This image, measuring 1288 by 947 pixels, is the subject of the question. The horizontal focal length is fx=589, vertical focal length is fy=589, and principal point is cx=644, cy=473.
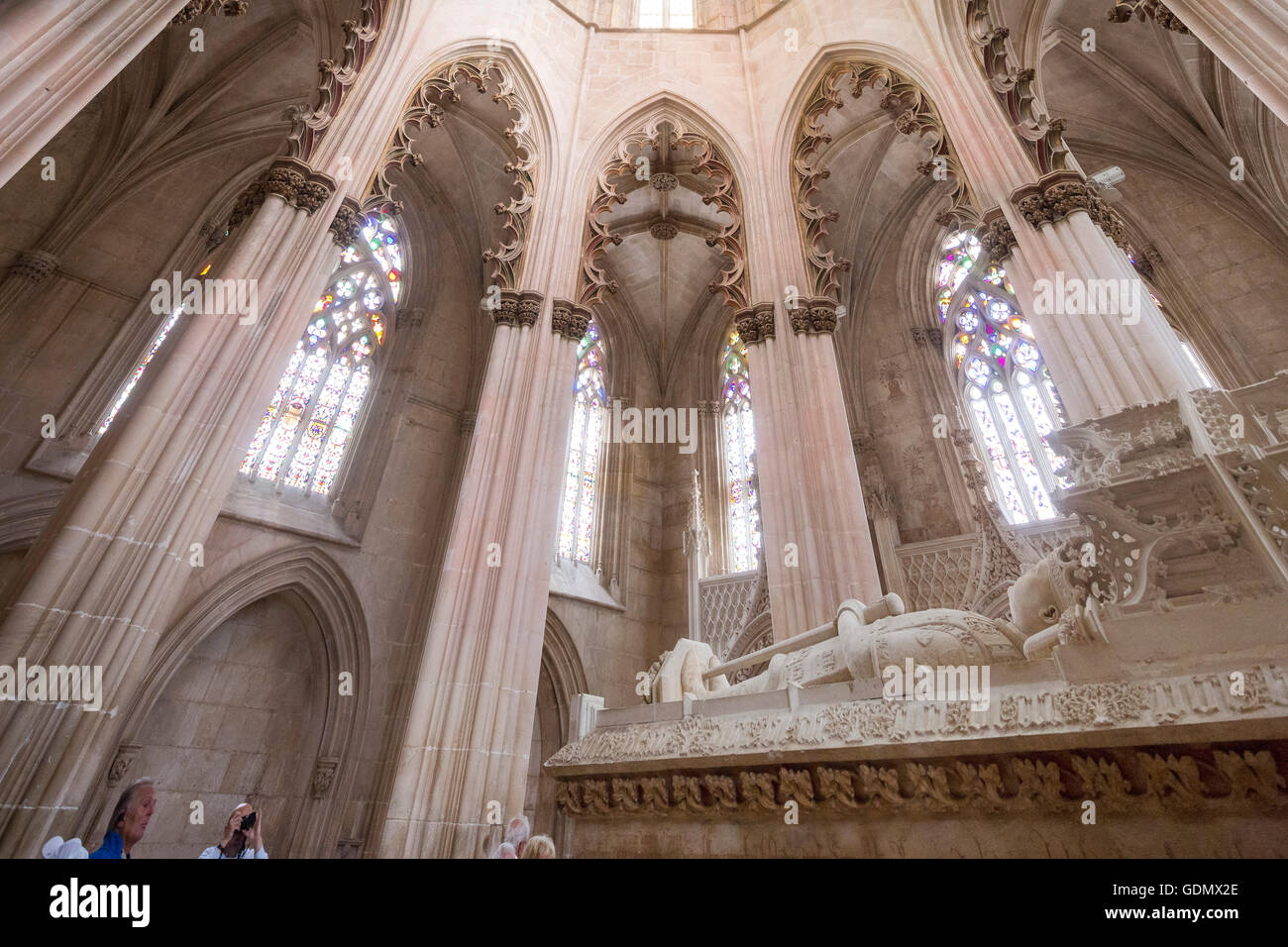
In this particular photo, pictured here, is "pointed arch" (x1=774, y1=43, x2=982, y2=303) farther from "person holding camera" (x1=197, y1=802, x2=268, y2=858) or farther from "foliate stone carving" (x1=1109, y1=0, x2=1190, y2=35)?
"person holding camera" (x1=197, y1=802, x2=268, y2=858)

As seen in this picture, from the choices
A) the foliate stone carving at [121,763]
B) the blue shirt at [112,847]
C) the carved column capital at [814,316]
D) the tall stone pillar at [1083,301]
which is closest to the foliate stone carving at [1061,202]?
the tall stone pillar at [1083,301]

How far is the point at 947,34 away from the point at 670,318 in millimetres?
7454

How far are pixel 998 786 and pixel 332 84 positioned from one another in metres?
8.67

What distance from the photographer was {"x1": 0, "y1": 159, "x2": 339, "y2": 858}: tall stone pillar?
11.4 feet

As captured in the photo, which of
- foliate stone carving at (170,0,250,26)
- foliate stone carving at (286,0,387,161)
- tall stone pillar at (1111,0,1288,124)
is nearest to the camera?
tall stone pillar at (1111,0,1288,124)

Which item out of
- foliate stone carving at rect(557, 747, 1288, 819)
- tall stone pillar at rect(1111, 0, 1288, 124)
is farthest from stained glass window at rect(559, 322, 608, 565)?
foliate stone carving at rect(557, 747, 1288, 819)

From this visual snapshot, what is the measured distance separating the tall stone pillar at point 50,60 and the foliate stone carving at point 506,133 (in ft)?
9.03

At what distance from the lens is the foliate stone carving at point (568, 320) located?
7196 mm

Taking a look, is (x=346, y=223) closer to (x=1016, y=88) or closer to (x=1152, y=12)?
(x=1016, y=88)

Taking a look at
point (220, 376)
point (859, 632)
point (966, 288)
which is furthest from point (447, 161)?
point (859, 632)

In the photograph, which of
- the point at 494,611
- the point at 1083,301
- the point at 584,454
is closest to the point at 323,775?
the point at 494,611

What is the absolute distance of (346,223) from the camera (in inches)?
246

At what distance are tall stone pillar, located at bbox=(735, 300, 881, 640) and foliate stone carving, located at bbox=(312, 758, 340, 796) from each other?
617cm
